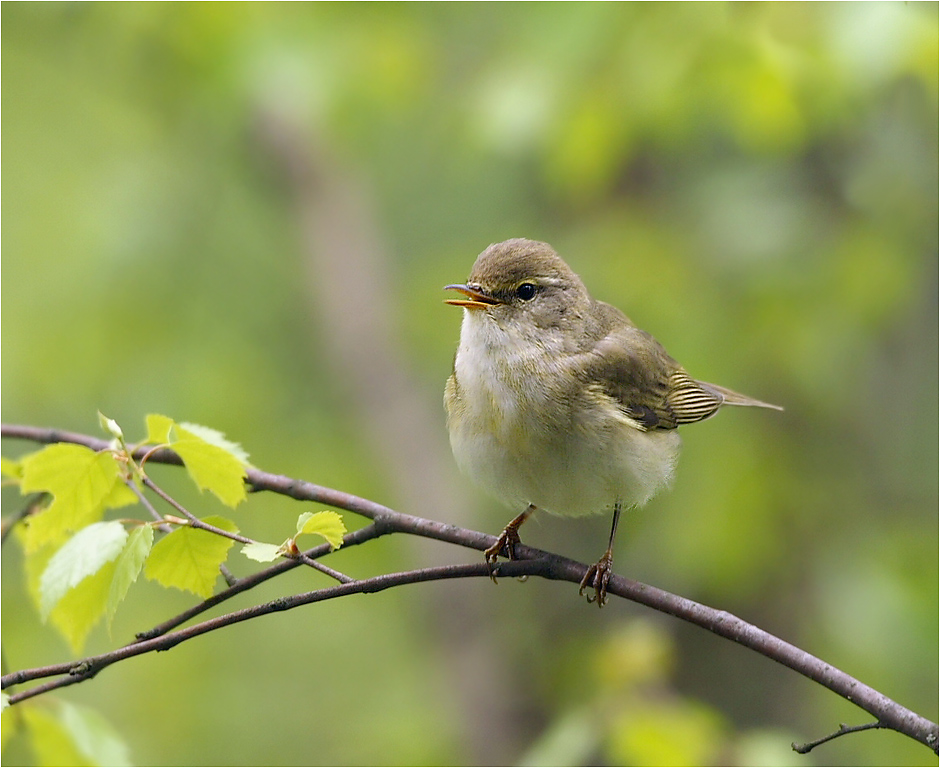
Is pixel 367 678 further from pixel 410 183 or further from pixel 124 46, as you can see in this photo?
pixel 124 46

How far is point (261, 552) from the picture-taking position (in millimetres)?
2154

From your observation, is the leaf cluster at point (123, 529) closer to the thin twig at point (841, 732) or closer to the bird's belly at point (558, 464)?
the bird's belly at point (558, 464)

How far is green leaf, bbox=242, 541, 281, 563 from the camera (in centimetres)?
213

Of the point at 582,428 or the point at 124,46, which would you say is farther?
the point at 124,46

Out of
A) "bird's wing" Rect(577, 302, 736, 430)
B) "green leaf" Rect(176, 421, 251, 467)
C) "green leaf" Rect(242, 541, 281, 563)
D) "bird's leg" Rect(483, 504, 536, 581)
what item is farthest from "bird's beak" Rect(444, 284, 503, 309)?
"green leaf" Rect(242, 541, 281, 563)

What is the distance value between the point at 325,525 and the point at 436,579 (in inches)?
11.5

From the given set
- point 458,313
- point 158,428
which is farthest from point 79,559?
point 458,313

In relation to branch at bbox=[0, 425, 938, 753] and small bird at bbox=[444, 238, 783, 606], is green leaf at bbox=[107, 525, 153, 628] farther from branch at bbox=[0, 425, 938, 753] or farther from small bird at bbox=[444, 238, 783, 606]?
small bird at bbox=[444, 238, 783, 606]

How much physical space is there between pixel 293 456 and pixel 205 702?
7.14ft

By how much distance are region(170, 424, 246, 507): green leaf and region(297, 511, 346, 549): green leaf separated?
1.01 feet

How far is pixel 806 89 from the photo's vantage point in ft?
17.8

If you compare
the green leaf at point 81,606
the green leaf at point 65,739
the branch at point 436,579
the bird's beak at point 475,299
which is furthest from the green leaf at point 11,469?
the bird's beak at point 475,299

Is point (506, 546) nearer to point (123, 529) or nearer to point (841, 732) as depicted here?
point (841, 732)

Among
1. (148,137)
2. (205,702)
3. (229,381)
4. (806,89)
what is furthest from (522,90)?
(205,702)
